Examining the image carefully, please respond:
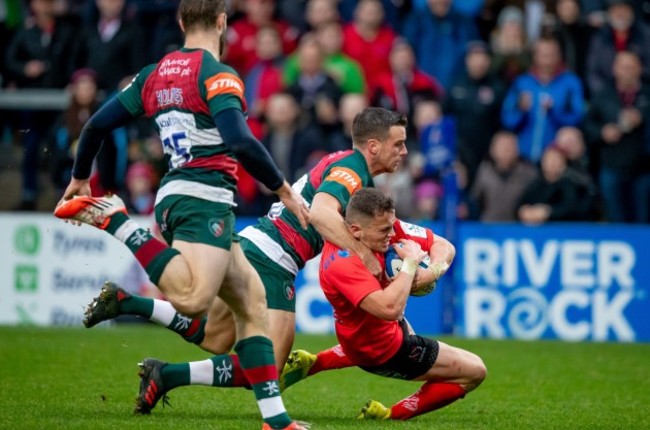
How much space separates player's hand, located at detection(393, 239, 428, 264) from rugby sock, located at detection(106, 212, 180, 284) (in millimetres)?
1625

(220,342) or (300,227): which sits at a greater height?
(300,227)

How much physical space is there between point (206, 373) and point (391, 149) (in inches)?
80.7

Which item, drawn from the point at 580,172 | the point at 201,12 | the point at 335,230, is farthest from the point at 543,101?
the point at 201,12

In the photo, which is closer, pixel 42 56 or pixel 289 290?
pixel 289 290

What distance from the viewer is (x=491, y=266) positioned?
15.9m

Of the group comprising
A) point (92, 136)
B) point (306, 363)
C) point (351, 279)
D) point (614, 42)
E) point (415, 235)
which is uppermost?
point (614, 42)

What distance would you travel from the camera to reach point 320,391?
10766 millimetres

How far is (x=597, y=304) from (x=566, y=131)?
2497mm

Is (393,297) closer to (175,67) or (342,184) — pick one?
(342,184)

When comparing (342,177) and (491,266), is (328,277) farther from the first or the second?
(491,266)

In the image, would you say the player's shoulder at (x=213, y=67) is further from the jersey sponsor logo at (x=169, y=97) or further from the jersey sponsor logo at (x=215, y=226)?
the jersey sponsor logo at (x=215, y=226)

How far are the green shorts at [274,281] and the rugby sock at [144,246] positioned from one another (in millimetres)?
1539

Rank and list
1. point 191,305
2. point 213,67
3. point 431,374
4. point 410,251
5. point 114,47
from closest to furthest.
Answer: point 191,305, point 213,67, point 410,251, point 431,374, point 114,47

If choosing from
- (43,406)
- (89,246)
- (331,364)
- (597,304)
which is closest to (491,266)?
(597,304)
